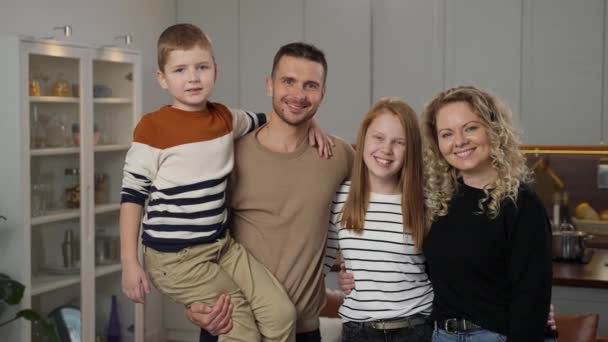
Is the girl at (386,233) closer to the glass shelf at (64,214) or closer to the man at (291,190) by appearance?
the man at (291,190)

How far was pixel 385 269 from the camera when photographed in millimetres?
2221

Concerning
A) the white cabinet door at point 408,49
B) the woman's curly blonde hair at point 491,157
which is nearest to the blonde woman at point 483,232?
the woman's curly blonde hair at point 491,157

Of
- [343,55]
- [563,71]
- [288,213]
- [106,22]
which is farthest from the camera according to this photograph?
[343,55]

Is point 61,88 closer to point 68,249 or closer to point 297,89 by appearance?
point 68,249

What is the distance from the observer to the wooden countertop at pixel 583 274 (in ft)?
12.6

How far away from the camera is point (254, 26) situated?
545 centimetres

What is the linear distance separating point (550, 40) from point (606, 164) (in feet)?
2.84

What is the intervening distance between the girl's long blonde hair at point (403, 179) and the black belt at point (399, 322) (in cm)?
21

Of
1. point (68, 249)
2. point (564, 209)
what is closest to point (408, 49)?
point (564, 209)

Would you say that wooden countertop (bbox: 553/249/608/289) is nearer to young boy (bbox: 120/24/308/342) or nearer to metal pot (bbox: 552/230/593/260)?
metal pot (bbox: 552/230/593/260)

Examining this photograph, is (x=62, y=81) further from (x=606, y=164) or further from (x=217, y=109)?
(x=606, y=164)

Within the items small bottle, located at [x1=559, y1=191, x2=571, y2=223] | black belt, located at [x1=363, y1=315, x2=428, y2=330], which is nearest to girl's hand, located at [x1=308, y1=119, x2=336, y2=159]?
black belt, located at [x1=363, y1=315, x2=428, y2=330]

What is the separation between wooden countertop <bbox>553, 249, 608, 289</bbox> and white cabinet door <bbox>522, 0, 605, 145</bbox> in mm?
850

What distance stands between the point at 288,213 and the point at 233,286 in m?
0.25
